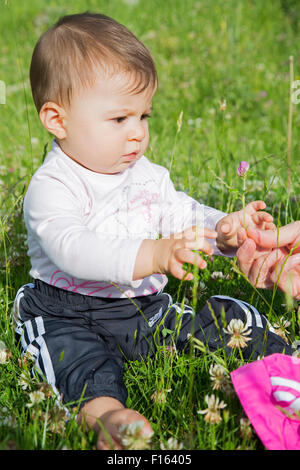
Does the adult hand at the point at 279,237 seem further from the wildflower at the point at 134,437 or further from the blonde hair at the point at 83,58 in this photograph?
the wildflower at the point at 134,437

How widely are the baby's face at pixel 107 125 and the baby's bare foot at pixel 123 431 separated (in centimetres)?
97

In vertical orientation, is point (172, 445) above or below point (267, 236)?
below

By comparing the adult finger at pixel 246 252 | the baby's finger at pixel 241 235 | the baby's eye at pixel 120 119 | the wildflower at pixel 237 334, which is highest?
the baby's eye at pixel 120 119

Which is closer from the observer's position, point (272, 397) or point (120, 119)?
point (272, 397)

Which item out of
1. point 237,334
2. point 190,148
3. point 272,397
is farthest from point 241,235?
point 190,148

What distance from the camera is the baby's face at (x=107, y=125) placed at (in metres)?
1.95

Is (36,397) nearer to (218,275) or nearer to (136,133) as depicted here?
(136,133)

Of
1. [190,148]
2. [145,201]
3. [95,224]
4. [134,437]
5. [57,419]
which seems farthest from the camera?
[190,148]

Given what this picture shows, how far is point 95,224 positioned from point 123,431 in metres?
0.87

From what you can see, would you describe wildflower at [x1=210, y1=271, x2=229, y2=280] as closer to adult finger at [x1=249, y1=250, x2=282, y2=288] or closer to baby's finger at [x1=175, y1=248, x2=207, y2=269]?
adult finger at [x1=249, y1=250, x2=282, y2=288]

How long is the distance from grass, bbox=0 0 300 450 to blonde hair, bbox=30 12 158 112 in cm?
40

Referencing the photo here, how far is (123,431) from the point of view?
4.94 feet

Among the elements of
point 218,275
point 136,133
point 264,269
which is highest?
point 136,133

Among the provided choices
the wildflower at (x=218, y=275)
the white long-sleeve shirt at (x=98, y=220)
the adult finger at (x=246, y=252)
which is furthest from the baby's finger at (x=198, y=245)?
the wildflower at (x=218, y=275)
